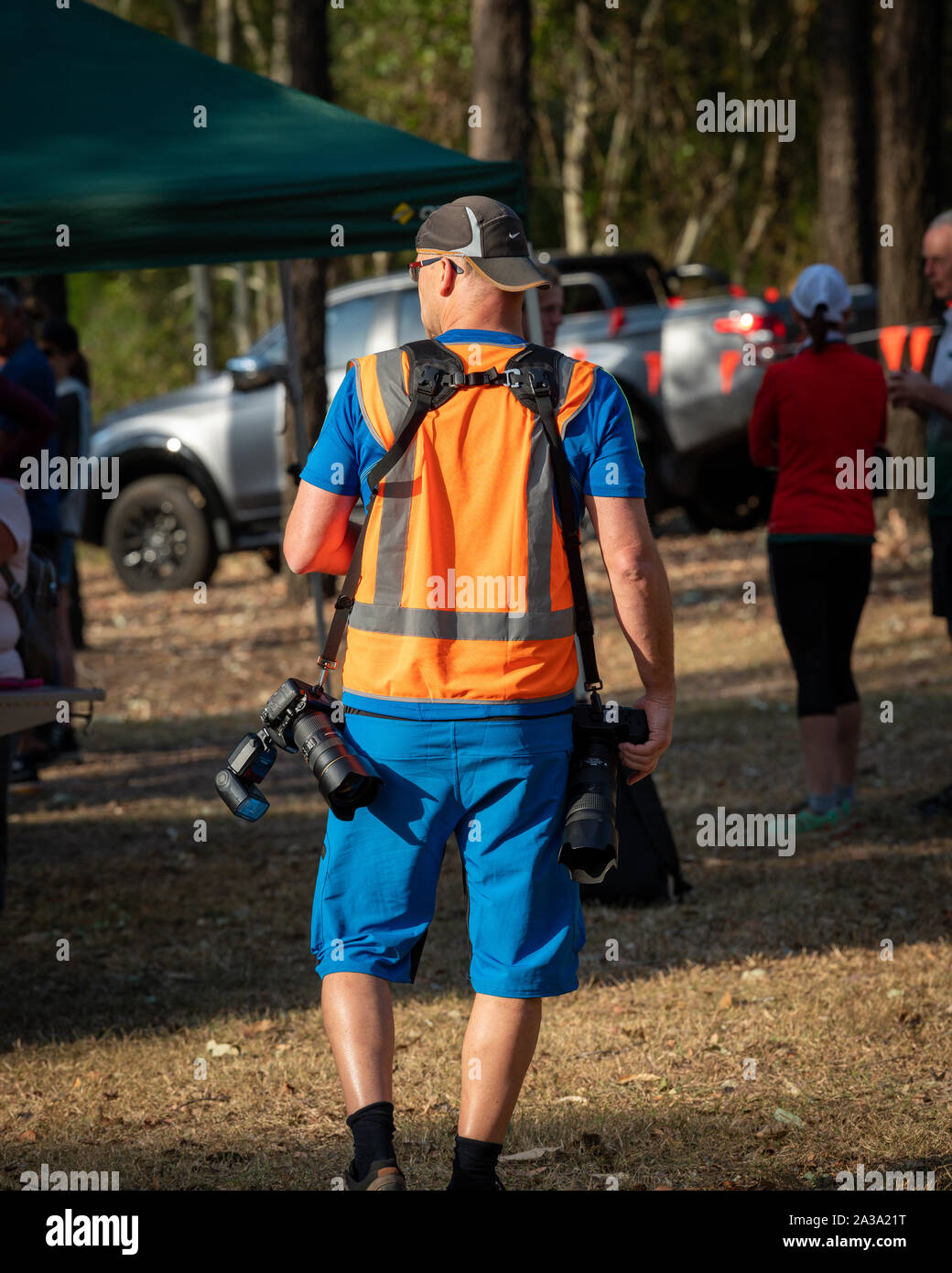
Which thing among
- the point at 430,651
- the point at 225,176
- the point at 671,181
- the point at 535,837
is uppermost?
the point at 671,181

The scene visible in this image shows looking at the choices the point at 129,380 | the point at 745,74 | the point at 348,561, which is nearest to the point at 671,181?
the point at 745,74

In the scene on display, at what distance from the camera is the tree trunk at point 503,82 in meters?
11.8

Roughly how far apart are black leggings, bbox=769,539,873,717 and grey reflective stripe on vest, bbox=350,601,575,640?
3232mm

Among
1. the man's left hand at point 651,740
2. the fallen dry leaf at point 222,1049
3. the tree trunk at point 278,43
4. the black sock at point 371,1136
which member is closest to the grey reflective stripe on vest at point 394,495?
the man's left hand at point 651,740

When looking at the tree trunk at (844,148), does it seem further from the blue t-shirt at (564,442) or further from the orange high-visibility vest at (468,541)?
the orange high-visibility vest at (468,541)

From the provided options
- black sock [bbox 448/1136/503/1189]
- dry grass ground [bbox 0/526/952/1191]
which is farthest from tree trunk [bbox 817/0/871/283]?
black sock [bbox 448/1136/503/1189]

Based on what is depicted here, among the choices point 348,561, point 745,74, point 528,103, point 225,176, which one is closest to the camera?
point 348,561

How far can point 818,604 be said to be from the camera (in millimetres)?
6074

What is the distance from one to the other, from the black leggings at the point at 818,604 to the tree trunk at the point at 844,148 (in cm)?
950

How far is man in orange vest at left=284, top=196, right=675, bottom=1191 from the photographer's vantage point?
116 inches

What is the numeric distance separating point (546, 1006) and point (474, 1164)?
177 cm
